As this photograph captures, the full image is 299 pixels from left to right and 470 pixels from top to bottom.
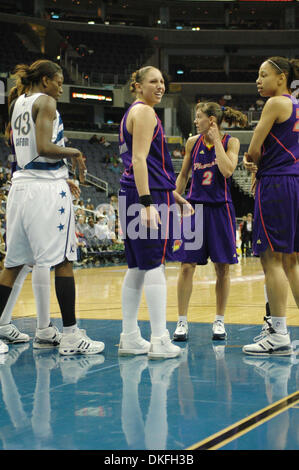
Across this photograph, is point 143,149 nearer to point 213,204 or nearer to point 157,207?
point 157,207

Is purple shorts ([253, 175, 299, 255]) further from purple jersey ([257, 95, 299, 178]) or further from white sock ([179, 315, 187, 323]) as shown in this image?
white sock ([179, 315, 187, 323])

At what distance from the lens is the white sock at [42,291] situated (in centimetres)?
409

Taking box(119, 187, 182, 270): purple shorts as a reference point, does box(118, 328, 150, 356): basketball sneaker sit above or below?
below

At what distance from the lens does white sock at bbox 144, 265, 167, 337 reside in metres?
3.63

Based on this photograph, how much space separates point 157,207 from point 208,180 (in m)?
1.02

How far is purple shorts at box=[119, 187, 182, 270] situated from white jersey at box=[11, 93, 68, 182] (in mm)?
491

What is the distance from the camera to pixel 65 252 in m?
3.85

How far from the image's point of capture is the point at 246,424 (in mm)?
2270

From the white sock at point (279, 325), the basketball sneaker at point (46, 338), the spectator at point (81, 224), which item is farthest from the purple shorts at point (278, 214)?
the spectator at point (81, 224)

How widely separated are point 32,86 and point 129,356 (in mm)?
1865

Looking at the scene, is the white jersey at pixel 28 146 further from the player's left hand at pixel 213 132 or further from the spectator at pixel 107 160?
the spectator at pixel 107 160

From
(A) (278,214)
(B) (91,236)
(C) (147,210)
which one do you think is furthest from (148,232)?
(B) (91,236)

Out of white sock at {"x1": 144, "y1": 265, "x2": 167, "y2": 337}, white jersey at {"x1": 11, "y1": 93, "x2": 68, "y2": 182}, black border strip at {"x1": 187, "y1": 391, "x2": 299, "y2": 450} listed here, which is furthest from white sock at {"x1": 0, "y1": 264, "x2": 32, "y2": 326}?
black border strip at {"x1": 187, "y1": 391, "x2": 299, "y2": 450}

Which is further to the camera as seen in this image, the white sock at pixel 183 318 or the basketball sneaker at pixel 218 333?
the white sock at pixel 183 318
